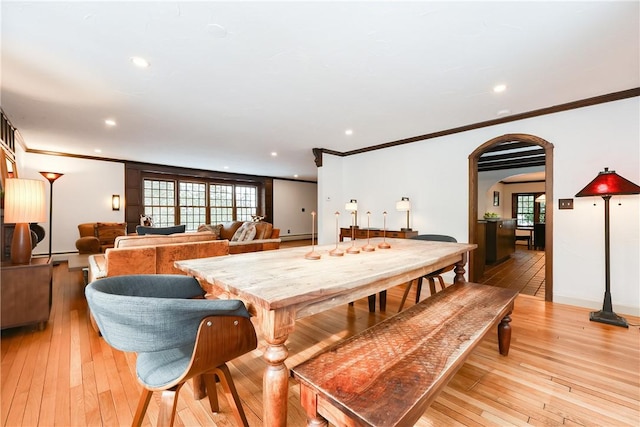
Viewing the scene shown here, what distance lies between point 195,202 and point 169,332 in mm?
8110

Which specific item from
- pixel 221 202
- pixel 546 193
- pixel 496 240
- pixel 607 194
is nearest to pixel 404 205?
pixel 546 193

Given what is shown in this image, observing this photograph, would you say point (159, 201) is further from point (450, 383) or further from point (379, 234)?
point (450, 383)

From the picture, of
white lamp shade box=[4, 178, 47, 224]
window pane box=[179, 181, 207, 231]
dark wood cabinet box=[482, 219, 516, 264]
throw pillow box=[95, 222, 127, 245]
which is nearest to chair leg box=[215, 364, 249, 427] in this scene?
white lamp shade box=[4, 178, 47, 224]

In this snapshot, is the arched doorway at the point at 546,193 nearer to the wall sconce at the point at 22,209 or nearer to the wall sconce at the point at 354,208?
the wall sconce at the point at 354,208

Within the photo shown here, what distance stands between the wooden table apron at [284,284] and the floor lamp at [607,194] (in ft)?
6.72

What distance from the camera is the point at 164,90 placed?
2.81m

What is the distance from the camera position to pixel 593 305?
3021mm

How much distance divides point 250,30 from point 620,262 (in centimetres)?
437

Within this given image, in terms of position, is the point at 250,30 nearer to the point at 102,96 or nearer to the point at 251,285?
the point at 251,285

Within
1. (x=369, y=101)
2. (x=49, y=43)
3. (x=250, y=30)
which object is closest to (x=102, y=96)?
(x=49, y=43)

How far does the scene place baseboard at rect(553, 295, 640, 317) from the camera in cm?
283

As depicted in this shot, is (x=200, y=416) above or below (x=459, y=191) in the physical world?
below

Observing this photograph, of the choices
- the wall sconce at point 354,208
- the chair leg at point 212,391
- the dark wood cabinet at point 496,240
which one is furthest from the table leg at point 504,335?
the dark wood cabinet at point 496,240

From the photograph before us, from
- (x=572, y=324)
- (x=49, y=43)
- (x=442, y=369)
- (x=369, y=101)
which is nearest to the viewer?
(x=442, y=369)
